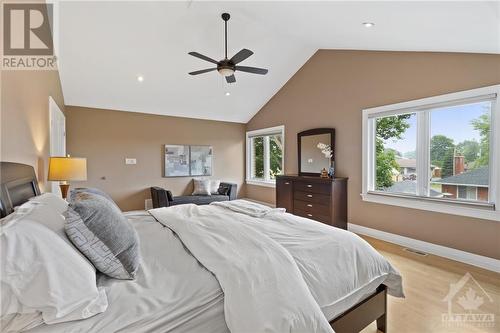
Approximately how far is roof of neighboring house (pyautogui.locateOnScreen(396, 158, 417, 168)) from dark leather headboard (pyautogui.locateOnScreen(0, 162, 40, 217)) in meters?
4.37

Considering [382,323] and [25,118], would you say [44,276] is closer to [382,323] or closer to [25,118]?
[25,118]

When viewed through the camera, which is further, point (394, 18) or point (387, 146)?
point (387, 146)

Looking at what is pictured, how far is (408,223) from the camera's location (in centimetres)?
371

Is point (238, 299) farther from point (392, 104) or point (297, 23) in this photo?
point (392, 104)

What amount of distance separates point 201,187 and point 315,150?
9.10 ft

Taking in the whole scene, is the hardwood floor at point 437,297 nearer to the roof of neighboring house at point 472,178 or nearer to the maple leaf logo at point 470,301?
the maple leaf logo at point 470,301

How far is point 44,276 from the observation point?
937mm

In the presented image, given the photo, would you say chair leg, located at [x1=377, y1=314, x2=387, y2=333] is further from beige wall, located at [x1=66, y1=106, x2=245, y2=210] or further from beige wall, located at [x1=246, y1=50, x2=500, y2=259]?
beige wall, located at [x1=66, y1=106, x2=245, y2=210]

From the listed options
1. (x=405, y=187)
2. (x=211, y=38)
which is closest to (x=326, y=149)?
(x=405, y=187)

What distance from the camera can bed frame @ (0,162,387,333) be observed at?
1.37 metres

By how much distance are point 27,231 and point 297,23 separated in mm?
3656

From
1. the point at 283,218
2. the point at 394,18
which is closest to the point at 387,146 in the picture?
the point at 394,18

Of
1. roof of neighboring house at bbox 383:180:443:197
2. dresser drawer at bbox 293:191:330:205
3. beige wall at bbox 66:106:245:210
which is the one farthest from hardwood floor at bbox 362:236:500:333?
beige wall at bbox 66:106:245:210

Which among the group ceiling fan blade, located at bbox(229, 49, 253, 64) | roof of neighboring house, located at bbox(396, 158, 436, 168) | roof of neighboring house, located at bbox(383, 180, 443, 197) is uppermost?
ceiling fan blade, located at bbox(229, 49, 253, 64)
